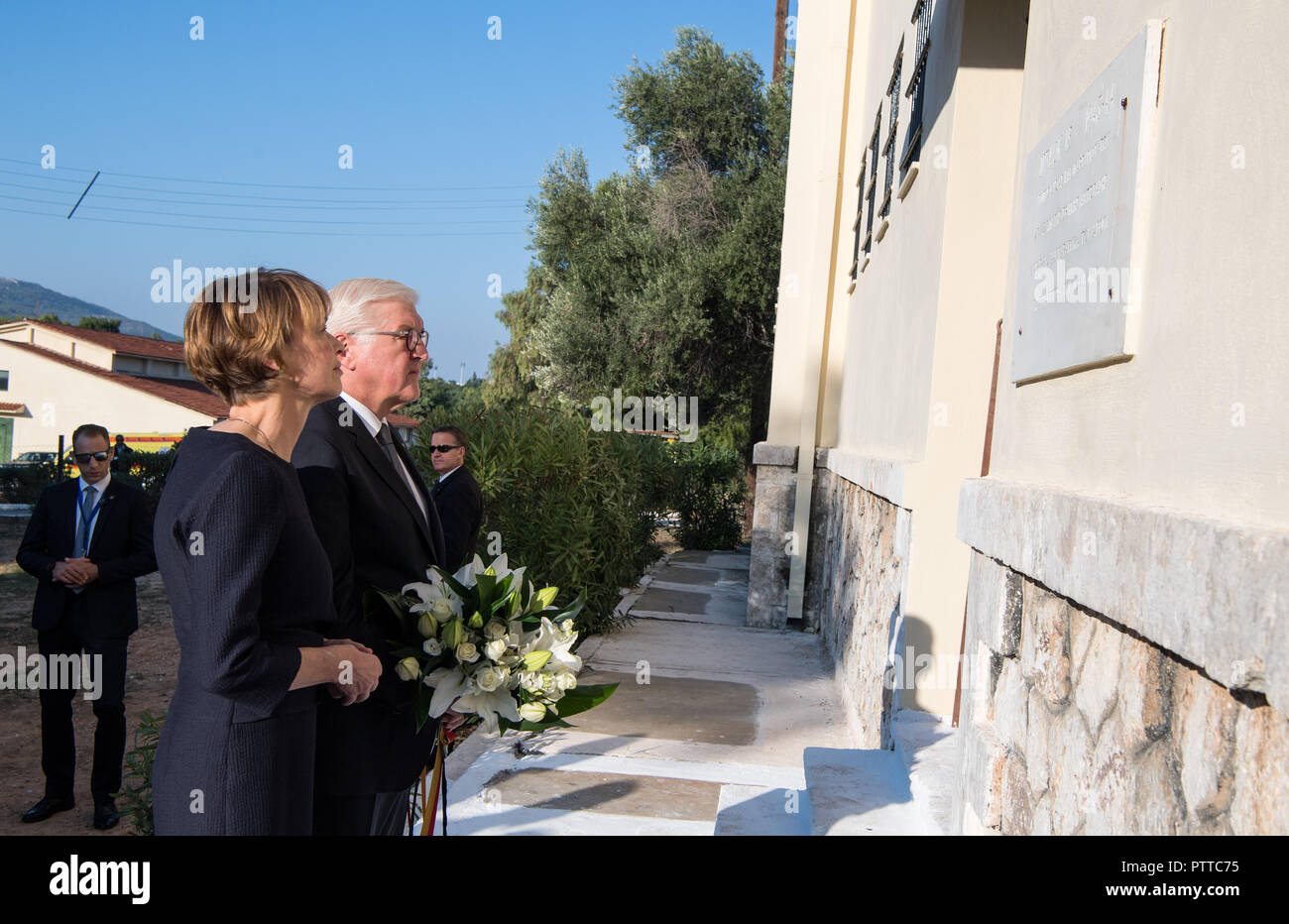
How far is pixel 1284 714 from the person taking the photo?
1.13 m

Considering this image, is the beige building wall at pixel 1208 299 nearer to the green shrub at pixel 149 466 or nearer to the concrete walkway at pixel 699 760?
the concrete walkway at pixel 699 760

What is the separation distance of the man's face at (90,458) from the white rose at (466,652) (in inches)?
156

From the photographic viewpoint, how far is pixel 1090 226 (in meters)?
2.13

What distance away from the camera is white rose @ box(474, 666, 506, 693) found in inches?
95.0

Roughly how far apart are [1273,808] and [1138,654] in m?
0.48

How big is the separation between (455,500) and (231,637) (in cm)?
293

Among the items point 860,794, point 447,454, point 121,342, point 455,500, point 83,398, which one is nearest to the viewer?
point 860,794

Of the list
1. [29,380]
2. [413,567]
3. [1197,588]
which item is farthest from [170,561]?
[29,380]

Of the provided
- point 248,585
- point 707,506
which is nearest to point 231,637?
point 248,585

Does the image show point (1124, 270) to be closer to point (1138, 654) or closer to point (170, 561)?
point (1138, 654)

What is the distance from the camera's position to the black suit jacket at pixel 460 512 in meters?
3.37

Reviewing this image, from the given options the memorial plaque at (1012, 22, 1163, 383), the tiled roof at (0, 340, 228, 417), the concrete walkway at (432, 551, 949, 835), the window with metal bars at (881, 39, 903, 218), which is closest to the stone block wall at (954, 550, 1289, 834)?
the memorial plaque at (1012, 22, 1163, 383)

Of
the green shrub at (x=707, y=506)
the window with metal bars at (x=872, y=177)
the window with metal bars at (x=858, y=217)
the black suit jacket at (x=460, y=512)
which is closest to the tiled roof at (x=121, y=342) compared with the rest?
the green shrub at (x=707, y=506)

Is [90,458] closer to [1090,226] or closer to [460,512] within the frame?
[460,512]
